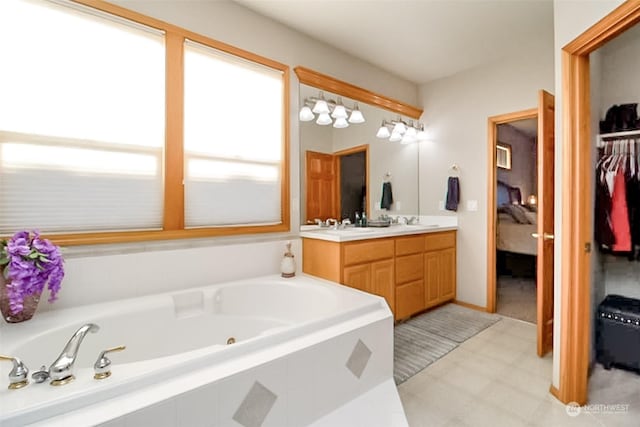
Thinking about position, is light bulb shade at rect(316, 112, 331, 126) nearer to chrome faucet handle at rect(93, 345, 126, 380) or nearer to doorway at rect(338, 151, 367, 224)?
doorway at rect(338, 151, 367, 224)

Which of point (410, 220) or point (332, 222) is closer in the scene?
point (332, 222)

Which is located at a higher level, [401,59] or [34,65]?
[401,59]

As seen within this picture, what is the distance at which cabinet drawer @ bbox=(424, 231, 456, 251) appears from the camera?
307 centimetres

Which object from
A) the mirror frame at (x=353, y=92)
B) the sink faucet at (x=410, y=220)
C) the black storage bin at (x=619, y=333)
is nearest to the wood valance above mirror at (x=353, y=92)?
the mirror frame at (x=353, y=92)

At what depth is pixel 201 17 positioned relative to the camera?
2080mm

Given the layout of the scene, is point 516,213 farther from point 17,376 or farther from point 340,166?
point 17,376

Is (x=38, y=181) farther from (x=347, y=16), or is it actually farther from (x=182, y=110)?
(x=347, y=16)

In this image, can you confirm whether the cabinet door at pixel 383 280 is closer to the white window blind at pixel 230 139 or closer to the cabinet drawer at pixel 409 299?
the cabinet drawer at pixel 409 299

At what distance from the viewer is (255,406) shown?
1.13m

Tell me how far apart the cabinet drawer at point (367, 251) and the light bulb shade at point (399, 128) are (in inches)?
57.8

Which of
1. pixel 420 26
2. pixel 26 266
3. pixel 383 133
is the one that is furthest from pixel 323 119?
pixel 26 266

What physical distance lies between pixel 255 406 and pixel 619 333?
2.42 meters

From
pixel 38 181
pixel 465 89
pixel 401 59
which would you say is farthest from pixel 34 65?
pixel 465 89

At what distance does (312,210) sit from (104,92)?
5.60 feet
